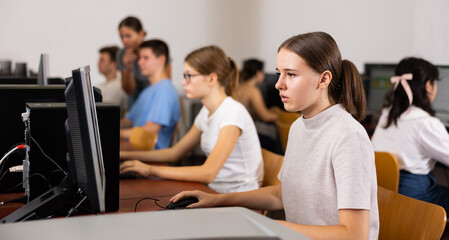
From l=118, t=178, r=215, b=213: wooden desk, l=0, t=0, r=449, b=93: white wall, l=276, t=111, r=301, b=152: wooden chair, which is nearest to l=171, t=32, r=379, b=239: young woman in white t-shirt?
l=118, t=178, r=215, b=213: wooden desk

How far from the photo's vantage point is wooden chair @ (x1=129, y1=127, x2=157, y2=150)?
2795 millimetres

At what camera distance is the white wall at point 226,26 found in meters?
3.83

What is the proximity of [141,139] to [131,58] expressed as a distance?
138cm

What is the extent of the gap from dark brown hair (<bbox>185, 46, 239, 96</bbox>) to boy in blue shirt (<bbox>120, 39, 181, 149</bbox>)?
0.85m

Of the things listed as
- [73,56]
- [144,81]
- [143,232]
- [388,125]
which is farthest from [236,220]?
[73,56]

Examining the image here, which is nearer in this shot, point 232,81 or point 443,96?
point 232,81

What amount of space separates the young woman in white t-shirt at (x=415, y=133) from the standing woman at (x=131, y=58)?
2.07 meters

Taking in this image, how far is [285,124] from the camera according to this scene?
3.61m

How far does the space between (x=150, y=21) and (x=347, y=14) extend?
2351 millimetres

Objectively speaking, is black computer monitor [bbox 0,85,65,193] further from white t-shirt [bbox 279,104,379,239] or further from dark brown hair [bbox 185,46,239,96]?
white t-shirt [bbox 279,104,379,239]

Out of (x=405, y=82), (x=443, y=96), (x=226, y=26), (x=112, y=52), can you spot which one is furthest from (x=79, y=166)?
(x=226, y=26)

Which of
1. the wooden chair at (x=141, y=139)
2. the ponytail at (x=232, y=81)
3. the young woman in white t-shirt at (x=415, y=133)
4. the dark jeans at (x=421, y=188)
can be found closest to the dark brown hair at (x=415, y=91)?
the young woman in white t-shirt at (x=415, y=133)

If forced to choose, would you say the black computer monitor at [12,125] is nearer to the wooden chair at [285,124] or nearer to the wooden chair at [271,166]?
the wooden chair at [271,166]

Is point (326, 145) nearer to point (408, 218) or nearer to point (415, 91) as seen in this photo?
point (408, 218)
